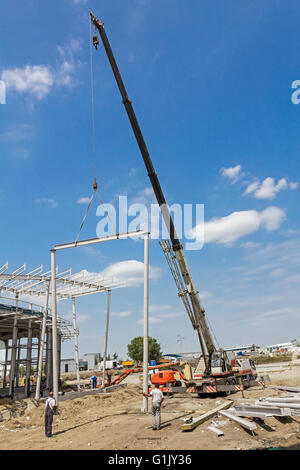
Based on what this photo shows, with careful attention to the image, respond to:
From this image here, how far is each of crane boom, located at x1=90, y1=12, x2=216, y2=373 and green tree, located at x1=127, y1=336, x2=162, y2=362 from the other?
61969mm

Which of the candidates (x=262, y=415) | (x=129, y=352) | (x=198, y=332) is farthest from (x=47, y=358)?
(x=129, y=352)

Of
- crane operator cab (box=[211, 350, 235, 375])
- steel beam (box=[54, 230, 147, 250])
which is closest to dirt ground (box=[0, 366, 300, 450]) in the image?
crane operator cab (box=[211, 350, 235, 375])

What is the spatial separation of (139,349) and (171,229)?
2671 inches

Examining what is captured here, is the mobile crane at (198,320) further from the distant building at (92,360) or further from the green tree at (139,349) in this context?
the distant building at (92,360)

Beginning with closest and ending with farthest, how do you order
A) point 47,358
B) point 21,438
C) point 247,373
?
point 21,438
point 247,373
point 47,358

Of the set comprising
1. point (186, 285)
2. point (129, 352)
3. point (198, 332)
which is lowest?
point (129, 352)

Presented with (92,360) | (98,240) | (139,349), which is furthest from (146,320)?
(92,360)

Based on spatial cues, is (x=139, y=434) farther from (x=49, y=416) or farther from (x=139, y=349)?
(x=139, y=349)

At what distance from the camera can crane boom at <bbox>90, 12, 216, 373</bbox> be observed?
54.5ft

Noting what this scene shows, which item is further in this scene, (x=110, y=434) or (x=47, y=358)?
(x=47, y=358)

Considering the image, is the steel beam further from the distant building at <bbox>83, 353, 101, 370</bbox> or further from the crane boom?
the distant building at <bbox>83, 353, 101, 370</bbox>

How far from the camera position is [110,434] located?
11648 millimetres
